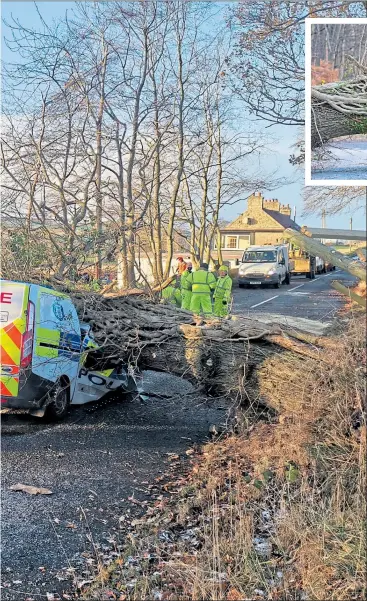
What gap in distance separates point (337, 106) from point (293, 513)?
3.76m

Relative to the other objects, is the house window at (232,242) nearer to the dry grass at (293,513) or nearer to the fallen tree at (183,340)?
the fallen tree at (183,340)

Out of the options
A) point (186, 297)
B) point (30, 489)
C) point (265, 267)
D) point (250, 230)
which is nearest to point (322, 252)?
point (30, 489)

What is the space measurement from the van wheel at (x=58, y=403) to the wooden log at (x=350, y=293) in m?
4.23

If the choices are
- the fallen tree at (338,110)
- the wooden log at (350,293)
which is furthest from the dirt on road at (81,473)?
the fallen tree at (338,110)

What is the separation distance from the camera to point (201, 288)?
491 inches

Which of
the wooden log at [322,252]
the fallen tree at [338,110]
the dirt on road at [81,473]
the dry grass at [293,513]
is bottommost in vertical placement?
the dirt on road at [81,473]

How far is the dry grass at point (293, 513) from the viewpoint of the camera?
12.0 feet

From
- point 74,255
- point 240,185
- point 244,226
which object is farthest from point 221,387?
point 244,226

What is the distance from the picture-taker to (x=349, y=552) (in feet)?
11.9

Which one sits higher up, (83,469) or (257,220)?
(257,220)

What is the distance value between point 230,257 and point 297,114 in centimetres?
3200

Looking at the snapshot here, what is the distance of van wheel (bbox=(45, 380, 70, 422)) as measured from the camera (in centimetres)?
726

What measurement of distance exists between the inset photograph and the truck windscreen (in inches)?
915

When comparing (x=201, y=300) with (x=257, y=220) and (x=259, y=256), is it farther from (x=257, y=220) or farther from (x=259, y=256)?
(x=257, y=220)
